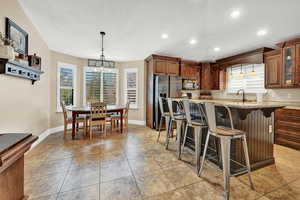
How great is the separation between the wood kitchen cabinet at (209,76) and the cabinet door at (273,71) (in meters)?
1.79

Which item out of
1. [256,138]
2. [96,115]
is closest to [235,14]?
[256,138]

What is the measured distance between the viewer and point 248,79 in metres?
4.47

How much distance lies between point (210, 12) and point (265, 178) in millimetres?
2680

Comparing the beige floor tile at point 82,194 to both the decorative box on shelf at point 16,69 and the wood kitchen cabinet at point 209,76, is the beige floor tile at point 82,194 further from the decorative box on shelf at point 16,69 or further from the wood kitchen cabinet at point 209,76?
the wood kitchen cabinet at point 209,76

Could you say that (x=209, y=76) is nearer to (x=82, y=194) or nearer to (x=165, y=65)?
(x=165, y=65)

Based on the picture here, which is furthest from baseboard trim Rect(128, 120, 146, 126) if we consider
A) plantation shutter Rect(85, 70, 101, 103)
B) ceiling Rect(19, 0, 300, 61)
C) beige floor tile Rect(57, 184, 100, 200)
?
beige floor tile Rect(57, 184, 100, 200)

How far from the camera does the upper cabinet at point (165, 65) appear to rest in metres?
4.53

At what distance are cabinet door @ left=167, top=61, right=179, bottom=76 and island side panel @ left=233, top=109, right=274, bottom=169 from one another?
10.1 ft

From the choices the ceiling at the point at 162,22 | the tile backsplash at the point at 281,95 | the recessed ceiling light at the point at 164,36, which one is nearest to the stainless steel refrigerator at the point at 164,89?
the ceiling at the point at 162,22

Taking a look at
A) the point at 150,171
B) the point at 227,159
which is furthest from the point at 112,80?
the point at 227,159

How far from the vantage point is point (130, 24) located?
260 cm

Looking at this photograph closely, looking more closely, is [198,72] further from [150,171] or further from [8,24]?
[8,24]

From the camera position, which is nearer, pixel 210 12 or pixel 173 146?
pixel 210 12

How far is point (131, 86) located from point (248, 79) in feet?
13.8
